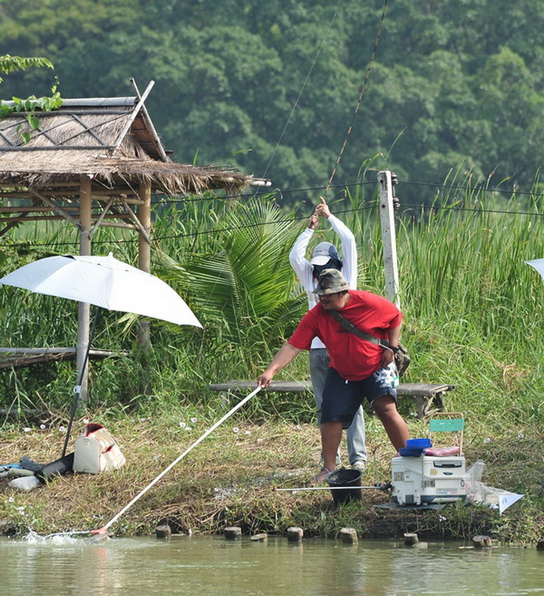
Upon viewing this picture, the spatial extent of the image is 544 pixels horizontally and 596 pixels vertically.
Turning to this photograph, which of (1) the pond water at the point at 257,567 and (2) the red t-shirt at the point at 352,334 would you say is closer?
(1) the pond water at the point at 257,567

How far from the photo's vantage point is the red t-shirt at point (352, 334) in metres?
8.59

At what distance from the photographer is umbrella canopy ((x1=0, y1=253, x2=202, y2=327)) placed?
8.99 metres

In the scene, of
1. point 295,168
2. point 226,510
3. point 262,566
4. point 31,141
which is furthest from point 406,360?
point 295,168

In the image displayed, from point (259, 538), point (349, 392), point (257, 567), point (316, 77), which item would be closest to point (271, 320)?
point (349, 392)

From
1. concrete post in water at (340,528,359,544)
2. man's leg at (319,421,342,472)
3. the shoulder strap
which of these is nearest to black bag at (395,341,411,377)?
the shoulder strap

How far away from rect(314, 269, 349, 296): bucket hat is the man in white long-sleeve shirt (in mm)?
564

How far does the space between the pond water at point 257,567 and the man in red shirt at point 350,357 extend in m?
0.97

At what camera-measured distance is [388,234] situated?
11562 mm

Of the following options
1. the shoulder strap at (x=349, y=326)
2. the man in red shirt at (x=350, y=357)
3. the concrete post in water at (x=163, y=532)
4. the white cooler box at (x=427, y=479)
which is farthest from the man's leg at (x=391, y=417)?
the concrete post in water at (x=163, y=532)

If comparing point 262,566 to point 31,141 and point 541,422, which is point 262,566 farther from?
point 31,141

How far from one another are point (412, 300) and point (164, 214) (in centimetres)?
306

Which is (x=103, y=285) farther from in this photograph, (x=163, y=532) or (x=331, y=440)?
(x=331, y=440)

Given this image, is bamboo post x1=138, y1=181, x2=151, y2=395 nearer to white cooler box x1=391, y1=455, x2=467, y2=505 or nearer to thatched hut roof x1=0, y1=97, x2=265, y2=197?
thatched hut roof x1=0, y1=97, x2=265, y2=197

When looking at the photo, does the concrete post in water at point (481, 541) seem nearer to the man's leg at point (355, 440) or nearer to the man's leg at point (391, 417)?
the man's leg at point (391, 417)
